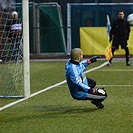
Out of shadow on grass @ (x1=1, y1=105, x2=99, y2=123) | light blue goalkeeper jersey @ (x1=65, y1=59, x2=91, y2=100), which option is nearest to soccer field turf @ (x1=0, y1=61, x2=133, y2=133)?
shadow on grass @ (x1=1, y1=105, x2=99, y2=123)

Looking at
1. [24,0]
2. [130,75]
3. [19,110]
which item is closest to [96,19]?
[130,75]

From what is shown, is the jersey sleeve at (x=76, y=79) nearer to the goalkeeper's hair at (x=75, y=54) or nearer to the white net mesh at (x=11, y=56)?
the goalkeeper's hair at (x=75, y=54)

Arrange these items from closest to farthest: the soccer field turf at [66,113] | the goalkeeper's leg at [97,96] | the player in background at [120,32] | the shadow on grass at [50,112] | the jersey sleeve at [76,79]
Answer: the soccer field turf at [66,113], the shadow on grass at [50,112], the jersey sleeve at [76,79], the goalkeeper's leg at [97,96], the player in background at [120,32]

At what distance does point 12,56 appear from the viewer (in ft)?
42.2

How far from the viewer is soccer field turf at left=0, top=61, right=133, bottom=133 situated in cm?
729

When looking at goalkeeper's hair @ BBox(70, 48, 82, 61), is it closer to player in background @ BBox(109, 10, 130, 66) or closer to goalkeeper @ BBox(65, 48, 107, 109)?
goalkeeper @ BBox(65, 48, 107, 109)

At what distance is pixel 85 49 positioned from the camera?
72.6 ft

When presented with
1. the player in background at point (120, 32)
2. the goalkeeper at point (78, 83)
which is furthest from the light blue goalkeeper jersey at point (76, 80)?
the player in background at point (120, 32)

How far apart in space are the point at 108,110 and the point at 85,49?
13.5 metres

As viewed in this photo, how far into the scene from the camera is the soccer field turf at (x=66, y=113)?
7.29m

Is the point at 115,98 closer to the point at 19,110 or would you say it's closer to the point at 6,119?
the point at 19,110

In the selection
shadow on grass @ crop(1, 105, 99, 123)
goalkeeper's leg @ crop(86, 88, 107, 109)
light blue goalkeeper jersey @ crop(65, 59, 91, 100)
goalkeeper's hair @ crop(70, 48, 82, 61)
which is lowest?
shadow on grass @ crop(1, 105, 99, 123)

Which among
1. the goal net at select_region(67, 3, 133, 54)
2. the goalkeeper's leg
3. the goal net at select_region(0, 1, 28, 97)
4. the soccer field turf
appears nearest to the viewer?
the soccer field turf

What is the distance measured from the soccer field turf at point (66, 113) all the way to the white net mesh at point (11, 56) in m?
0.43
